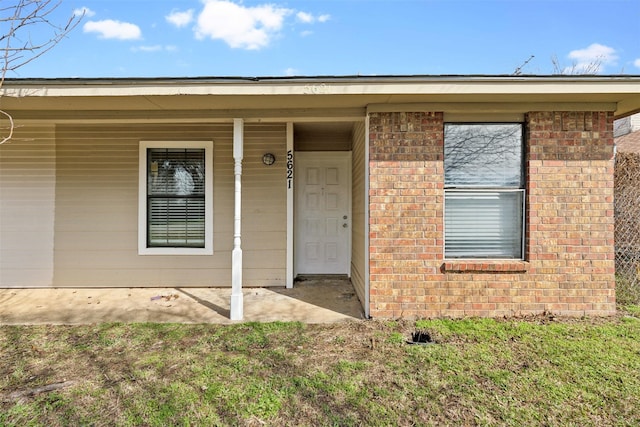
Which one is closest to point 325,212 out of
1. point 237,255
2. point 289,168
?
point 289,168

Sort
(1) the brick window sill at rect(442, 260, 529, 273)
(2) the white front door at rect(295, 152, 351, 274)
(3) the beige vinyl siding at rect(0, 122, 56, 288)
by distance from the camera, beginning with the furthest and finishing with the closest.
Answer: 1. (2) the white front door at rect(295, 152, 351, 274)
2. (3) the beige vinyl siding at rect(0, 122, 56, 288)
3. (1) the brick window sill at rect(442, 260, 529, 273)

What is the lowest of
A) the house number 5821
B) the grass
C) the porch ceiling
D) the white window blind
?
the grass

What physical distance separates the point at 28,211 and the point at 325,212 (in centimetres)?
476

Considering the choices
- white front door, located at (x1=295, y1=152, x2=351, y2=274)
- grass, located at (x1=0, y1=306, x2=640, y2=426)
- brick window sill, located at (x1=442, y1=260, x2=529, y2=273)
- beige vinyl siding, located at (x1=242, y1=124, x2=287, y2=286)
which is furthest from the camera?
white front door, located at (x1=295, y1=152, x2=351, y2=274)

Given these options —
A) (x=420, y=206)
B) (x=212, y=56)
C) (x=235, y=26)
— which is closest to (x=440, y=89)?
(x=420, y=206)

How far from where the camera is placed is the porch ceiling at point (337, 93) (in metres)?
3.49

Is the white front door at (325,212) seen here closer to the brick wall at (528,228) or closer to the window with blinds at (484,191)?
the brick wall at (528,228)

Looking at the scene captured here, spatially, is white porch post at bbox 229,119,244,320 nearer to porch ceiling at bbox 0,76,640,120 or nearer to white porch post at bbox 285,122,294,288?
porch ceiling at bbox 0,76,640,120

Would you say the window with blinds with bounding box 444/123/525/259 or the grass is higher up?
the window with blinds with bounding box 444/123/525/259

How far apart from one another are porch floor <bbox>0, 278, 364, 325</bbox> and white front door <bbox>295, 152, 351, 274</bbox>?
2.27 ft

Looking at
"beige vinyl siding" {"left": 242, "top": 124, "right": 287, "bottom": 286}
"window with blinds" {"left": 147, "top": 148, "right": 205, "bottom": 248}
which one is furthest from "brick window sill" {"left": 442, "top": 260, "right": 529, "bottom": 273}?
"window with blinds" {"left": 147, "top": 148, "right": 205, "bottom": 248}

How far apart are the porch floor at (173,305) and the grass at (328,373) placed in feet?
0.98

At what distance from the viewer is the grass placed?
2209 mm

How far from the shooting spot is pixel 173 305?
4.50m
